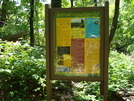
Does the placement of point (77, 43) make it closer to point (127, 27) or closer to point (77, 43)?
point (77, 43)

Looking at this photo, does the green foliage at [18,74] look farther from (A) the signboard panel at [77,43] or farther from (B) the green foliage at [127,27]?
(B) the green foliage at [127,27]

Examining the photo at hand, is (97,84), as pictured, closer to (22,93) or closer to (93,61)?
(93,61)

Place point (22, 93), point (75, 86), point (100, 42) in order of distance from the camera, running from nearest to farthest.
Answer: point (100, 42), point (22, 93), point (75, 86)

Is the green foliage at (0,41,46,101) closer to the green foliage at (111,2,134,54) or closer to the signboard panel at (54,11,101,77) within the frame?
the signboard panel at (54,11,101,77)

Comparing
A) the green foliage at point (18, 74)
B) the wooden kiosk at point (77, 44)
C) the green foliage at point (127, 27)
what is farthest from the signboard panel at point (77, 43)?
the green foliage at point (127, 27)

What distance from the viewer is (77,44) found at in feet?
8.85

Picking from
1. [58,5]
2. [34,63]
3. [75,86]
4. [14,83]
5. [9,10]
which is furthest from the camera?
[9,10]

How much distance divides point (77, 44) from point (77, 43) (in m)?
0.02

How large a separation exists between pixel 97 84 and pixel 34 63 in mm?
1887

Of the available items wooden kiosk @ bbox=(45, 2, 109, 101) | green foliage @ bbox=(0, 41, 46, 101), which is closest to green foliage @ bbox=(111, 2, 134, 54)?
wooden kiosk @ bbox=(45, 2, 109, 101)

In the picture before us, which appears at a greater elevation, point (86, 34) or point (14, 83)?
point (86, 34)

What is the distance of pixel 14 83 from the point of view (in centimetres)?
330

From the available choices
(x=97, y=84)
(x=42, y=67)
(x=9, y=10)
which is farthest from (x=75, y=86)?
(x=9, y=10)

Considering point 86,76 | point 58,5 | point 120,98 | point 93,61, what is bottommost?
point 120,98
